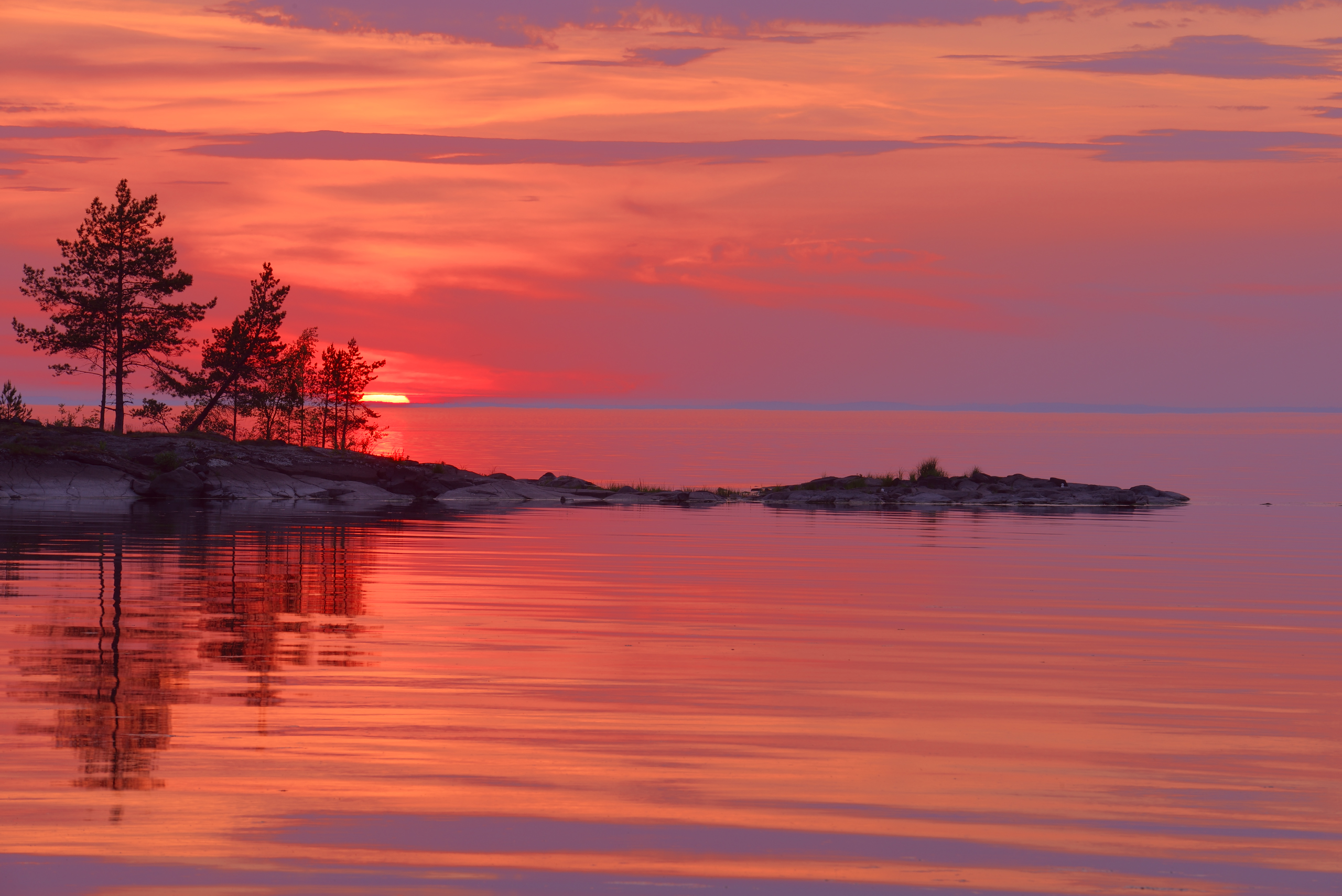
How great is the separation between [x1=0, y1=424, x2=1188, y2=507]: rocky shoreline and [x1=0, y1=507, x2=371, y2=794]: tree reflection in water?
14032 mm

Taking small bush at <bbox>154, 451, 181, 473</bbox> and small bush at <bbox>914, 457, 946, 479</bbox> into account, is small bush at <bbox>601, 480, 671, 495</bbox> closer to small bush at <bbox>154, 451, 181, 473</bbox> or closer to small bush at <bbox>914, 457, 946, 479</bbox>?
small bush at <bbox>914, 457, 946, 479</bbox>

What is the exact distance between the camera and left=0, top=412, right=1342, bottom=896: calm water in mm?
7938

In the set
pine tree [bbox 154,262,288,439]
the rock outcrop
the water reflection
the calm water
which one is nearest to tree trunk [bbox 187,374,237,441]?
pine tree [bbox 154,262,288,439]

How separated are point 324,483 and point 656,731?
4106 cm

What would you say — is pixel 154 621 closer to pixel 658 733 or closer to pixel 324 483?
pixel 658 733

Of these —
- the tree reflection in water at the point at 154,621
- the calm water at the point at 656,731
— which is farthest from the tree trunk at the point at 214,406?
the calm water at the point at 656,731

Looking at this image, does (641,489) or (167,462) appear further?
(641,489)

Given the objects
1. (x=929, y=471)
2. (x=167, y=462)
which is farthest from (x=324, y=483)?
(x=929, y=471)

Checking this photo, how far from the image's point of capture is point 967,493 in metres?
54.5

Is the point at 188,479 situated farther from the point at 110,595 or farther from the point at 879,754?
the point at 879,754

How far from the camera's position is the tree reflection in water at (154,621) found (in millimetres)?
11156

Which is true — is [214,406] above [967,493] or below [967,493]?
above

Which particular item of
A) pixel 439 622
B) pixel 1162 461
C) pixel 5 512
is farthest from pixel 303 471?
pixel 1162 461

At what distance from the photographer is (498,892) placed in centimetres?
740
